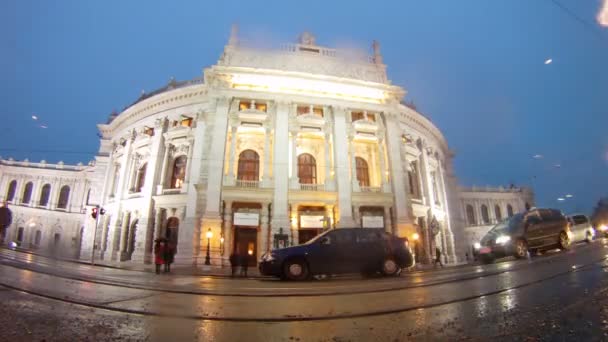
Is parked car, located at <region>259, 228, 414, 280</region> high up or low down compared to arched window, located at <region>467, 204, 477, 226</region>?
down

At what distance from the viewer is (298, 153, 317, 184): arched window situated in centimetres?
2383

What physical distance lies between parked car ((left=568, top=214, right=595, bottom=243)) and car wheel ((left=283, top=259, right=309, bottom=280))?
14572 mm

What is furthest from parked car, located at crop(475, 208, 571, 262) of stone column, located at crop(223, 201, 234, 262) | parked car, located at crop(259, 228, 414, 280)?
stone column, located at crop(223, 201, 234, 262)

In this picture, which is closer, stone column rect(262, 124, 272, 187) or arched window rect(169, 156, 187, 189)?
stone column rect(262, 124, 272, 187)

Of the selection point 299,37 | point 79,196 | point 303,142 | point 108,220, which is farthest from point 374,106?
point 79,196

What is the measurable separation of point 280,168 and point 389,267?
12.9 meters

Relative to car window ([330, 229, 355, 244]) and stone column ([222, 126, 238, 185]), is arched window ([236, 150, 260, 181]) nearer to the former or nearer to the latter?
stone column ([222, 126, 238, 185])

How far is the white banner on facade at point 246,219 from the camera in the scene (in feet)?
63.8

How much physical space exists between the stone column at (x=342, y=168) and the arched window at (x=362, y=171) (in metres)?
3.26

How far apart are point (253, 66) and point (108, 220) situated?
20.4m

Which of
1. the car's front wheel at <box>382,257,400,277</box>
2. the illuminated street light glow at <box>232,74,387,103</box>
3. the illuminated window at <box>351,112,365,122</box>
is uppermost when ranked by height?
the illuminated street light glow at <box>232,74,387,103</box>

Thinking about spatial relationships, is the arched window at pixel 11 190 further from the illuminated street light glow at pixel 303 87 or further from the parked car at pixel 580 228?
the parked car at pixel 580 228

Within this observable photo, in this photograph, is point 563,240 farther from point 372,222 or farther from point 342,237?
point 372,222

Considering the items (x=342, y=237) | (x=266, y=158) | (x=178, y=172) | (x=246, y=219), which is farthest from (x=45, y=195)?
(x=342, y=237)
